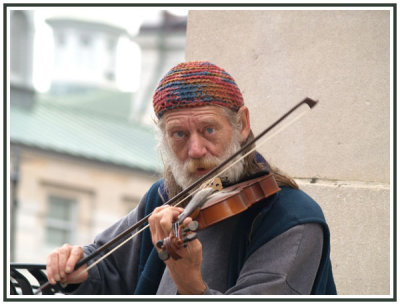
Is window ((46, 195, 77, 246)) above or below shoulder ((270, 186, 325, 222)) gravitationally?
above

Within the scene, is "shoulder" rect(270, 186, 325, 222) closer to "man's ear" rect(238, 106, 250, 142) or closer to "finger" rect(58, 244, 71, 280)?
"man's ear" rect(238, 106, 250, 142)

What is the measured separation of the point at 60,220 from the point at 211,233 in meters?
37.9

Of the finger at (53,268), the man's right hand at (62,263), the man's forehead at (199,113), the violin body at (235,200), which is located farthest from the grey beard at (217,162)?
the finger at (53,268)

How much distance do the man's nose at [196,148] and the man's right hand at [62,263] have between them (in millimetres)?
565

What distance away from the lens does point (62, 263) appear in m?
3.63

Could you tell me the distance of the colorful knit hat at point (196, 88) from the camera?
3795 mm

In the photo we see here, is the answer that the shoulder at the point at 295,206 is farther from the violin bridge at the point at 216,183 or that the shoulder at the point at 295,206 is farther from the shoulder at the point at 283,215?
the violin bridge at the point at 216,183

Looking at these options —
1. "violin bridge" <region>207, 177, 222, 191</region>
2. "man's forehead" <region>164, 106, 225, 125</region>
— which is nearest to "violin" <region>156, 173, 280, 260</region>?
"violin bridge" <region>207, 177, 222, 191</region>

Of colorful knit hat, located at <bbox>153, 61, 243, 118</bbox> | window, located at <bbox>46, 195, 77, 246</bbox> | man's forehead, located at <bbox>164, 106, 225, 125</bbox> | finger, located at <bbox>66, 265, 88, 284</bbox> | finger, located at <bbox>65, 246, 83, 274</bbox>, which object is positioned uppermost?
window, located at <bbox>46, 195, 77, 246</bbox>

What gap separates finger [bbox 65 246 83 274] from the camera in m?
3.64

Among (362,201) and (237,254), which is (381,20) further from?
(237,254)

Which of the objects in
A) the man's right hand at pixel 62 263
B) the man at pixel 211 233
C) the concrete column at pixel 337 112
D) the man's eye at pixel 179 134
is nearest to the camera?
the man at pixel 211 233

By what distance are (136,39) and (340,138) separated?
4349 cm

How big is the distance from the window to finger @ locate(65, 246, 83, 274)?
3722cm
